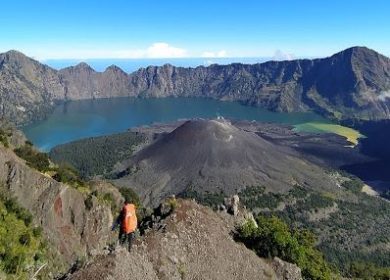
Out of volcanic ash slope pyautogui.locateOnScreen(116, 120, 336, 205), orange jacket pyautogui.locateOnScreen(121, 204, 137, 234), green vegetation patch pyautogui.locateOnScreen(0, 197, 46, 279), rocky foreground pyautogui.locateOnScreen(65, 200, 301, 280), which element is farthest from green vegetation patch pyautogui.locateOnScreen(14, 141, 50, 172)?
volcanic ash slope pyautogui.locateOnScreen(116, 120, 336, 205)

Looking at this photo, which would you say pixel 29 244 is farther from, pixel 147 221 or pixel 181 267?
pixel 181 267

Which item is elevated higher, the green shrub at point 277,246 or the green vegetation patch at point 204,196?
the green shrub at point 277,246

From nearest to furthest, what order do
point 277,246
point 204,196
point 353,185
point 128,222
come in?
point 128,222, point 277,246, point 204,196, point 353,185

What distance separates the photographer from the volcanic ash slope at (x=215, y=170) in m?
170

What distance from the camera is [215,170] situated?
179875 mm

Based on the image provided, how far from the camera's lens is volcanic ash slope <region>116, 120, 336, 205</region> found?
16950 centimetres

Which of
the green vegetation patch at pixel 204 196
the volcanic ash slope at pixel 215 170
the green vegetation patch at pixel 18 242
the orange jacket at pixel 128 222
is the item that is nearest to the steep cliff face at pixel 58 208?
the green vegetation patch at pixel 18 242

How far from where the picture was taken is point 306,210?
155m

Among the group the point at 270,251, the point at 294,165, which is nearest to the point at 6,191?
the point at 270,251

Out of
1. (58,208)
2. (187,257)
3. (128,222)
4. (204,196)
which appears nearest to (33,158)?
(58,208)

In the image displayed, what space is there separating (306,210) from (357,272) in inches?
2891

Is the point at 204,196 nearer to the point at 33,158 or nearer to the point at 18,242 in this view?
the point at 33,158

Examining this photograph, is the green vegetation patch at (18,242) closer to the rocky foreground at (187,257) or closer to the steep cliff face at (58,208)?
the steep cliff face at (58,208)

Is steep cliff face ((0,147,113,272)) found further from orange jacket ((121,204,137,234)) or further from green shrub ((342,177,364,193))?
green shrub ((342,177,364,193))
